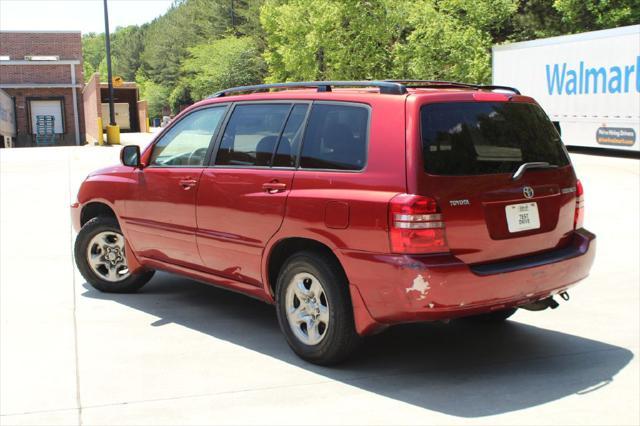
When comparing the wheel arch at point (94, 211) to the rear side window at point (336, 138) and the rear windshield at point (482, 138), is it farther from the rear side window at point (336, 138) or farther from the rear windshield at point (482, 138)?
the rear windshield at point (482, 138)

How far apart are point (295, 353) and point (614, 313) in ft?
8.98

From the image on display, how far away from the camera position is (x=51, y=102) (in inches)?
1881

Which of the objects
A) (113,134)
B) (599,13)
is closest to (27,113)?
(113,134)

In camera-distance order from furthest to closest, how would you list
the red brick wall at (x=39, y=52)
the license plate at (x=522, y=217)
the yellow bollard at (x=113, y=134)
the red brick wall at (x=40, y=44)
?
the red brick wall at (x=40, y=44)
the red brick wall at (x=39, y=52)
the yellow bollard at (x=113, y=134)
the license plate at (x=522, y=217)

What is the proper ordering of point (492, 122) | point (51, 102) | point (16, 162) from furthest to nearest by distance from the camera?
1. point (51, 102)
2. point (16, 162)
3. point (492, 122)

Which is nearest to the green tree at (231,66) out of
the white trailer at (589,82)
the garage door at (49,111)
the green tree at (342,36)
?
the green tree at (342,36)

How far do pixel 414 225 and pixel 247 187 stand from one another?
1.41 m

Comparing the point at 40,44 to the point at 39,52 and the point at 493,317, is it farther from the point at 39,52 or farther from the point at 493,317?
the point at 493,317

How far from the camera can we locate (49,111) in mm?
47781

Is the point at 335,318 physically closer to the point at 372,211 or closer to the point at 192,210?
the point at 372,211

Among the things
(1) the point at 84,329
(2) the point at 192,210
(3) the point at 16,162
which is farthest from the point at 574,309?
(3) the point at 16,162

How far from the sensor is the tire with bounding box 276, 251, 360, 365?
14.7 feet

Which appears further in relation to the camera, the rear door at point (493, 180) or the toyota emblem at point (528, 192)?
the toyota emblem at point (528, 192)

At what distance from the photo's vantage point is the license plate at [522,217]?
4.47 m
